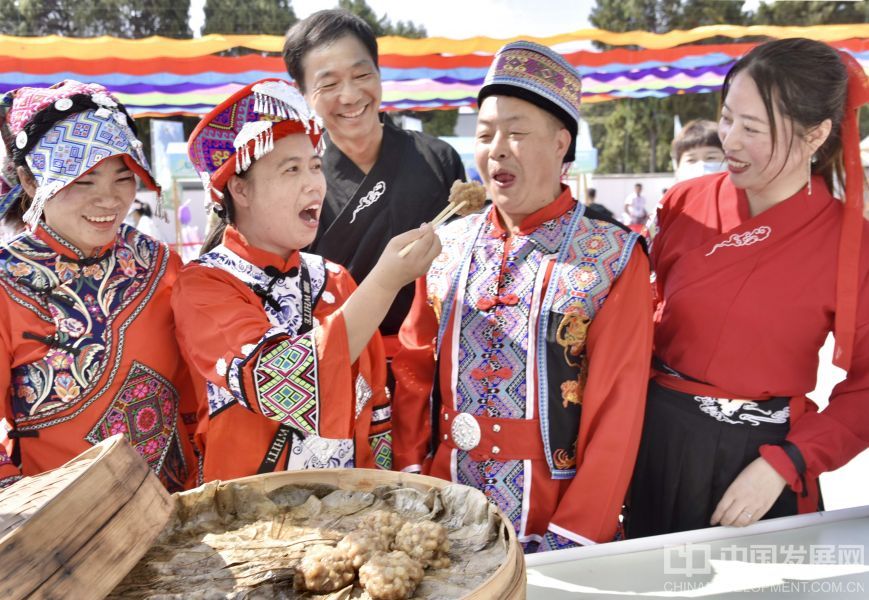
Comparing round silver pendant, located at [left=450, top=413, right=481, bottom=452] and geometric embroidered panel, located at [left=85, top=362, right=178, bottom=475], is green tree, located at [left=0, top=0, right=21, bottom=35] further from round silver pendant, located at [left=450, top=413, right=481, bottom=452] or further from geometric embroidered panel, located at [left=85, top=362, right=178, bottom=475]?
round silver pendant, located at [left=450, top=413, right=481, bottom=452]

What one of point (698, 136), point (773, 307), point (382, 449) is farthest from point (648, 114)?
point (382, 449)

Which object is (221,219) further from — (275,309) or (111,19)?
(111,19)

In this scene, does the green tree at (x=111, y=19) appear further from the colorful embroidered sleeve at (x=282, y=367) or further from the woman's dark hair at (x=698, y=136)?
the colorful embroidered sleeve at (x=282, y=367)

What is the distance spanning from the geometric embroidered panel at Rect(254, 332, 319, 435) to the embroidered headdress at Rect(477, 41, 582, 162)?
79cm

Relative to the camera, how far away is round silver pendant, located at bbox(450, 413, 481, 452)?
169 cm

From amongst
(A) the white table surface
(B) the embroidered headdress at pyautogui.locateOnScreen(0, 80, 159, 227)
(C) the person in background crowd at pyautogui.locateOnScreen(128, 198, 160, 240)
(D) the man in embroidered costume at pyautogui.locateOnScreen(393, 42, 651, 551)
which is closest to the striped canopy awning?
(C) the person in background crowd at pyautogui.locateOnScreen(128, 198, 160, 240)

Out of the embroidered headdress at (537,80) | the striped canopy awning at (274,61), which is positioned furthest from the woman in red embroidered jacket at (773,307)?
the striped canopy awning at (274,61)

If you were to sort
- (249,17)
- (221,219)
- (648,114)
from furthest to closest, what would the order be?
1. (648,114)
2. (249,17)
3. (221,219)

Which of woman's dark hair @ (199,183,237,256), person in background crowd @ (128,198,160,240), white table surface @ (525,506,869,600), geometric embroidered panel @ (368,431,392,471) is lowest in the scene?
person in background crowd @ (128,198,160,240)

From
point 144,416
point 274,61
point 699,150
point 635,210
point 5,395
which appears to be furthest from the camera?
point 635,210

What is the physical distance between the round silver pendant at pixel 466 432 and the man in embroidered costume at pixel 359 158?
1.79 feet

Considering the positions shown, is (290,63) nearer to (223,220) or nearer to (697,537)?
(223,220)

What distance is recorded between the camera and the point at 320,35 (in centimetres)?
217

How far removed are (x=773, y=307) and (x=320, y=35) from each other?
4.96 ft
